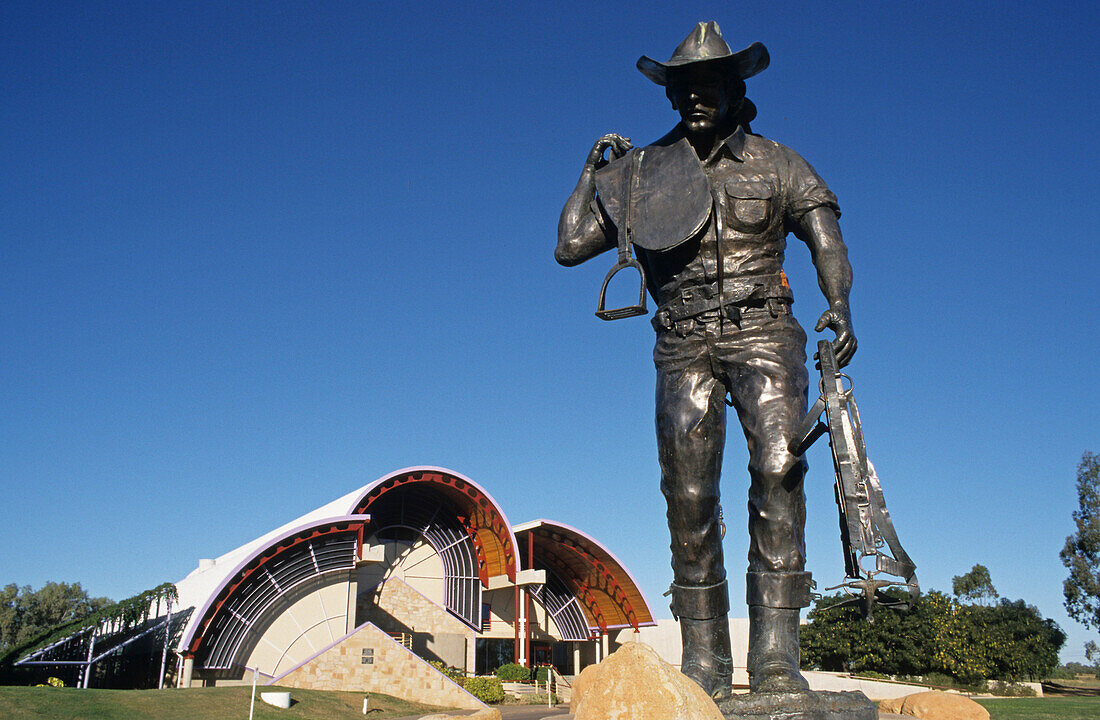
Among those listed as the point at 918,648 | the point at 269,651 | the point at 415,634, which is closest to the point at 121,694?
the point at 269,651

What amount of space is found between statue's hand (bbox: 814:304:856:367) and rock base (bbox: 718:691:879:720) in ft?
5.22

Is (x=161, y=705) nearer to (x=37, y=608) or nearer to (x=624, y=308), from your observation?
(x=624, y=308)

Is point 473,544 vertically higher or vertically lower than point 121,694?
higher

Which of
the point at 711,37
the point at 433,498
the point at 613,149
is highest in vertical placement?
the point at 433,498

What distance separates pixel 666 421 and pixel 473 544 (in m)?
31.1

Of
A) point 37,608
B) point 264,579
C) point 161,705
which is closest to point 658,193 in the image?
point 161,705

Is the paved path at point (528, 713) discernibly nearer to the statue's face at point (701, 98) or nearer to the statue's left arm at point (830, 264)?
the statue's left arm at point (830, 264)

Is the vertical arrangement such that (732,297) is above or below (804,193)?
below

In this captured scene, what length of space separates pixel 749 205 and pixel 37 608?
193 ft

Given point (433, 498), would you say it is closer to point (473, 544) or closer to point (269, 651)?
point (473, 544)

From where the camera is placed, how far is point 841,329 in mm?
4387

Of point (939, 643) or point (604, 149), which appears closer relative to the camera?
point (604, 149)

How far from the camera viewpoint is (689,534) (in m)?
4.39

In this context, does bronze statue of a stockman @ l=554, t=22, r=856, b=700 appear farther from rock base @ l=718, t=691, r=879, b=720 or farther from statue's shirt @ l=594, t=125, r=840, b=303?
rock base @ l=718, t=691, r=879, b=720
